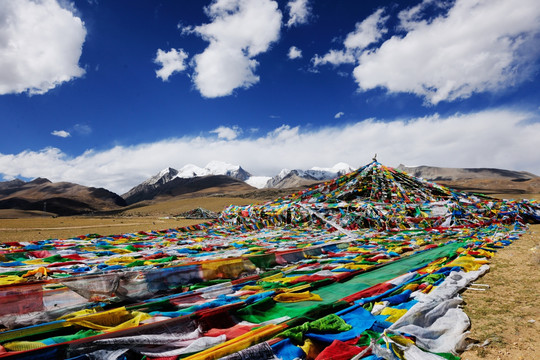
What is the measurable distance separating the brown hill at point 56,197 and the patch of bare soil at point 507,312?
66520mm

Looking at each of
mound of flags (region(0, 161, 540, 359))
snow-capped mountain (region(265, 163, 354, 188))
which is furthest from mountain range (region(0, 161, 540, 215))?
mound of flags (region(0, 161, 540, 359))

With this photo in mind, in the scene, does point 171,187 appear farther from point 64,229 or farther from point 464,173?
point 464,173

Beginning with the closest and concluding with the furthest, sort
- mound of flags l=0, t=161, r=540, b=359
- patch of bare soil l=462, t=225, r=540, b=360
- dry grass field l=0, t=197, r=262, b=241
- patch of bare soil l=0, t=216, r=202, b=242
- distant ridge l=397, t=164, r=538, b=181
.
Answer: mound of flags l=0, t=161, r=540, b=359, patch of bare soil l=462, t=225, r=540, b=360, patch of bare soil l=0, t=216, r=202, b=242, dry grass field l=0, t=197, r=262, b=241, distant ridge l=397, t=164, r=538, b=181

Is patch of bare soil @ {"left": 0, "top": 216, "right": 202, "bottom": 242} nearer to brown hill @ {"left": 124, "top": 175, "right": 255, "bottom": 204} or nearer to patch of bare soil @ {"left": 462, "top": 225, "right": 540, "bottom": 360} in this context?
patch of bare soil @ {"left": 462, "top": 225, "right": 540, "bottom": 360}

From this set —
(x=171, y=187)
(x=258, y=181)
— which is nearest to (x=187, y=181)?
(x=171, y=187)

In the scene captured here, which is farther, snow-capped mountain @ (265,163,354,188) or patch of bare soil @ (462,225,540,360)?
snow-capped mountain @ (265,163,354,188)

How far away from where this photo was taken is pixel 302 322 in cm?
259

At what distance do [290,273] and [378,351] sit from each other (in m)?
2.81

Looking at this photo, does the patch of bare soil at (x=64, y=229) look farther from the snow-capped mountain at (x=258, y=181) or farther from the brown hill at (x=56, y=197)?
the snow-capped mountain at (x=258, y=181)

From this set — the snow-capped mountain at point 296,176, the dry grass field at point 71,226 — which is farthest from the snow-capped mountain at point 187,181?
the dry grass field at point 71,226

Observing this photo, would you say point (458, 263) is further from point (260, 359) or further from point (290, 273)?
point (260, 359)

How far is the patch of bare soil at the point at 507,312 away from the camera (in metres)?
2.39

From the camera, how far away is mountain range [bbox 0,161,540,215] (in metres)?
65.5

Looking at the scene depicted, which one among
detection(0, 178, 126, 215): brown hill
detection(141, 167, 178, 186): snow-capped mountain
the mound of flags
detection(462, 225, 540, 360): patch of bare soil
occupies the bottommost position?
detection(462, 225, 540, 360): patch of bare soil
